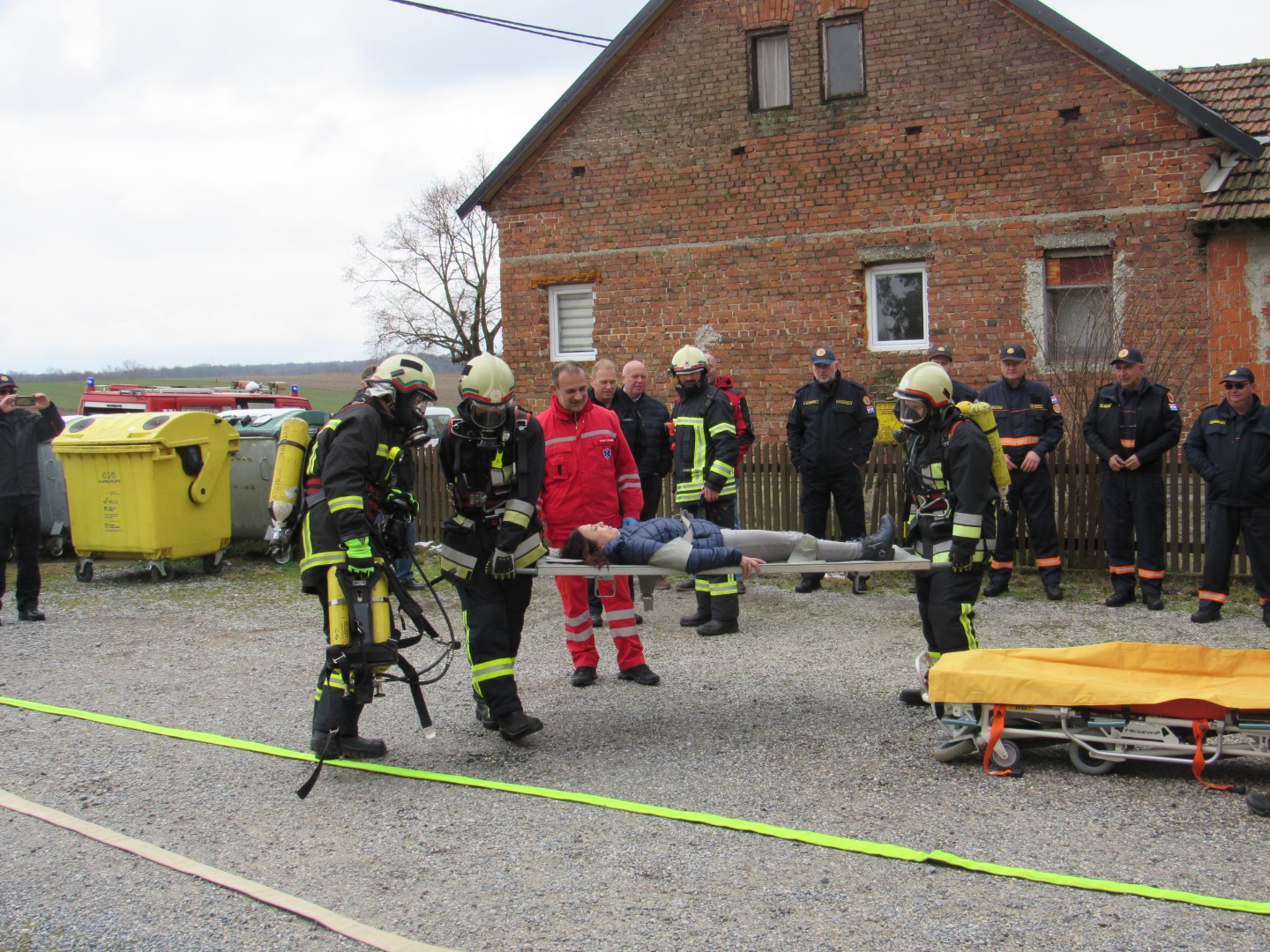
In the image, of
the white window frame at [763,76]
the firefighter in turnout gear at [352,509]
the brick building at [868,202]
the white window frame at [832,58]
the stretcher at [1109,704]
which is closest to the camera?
the stretcher at [1109,704]

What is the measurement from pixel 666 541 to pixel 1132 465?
4.87 metres

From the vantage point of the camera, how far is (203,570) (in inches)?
495

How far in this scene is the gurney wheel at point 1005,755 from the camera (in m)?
5.09

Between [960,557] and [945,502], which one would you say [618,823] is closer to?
[960,557]

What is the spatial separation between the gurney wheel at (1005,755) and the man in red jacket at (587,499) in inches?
95.4

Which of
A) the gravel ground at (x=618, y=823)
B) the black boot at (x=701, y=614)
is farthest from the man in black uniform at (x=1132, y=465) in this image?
the black boot at (x=701, y=614)

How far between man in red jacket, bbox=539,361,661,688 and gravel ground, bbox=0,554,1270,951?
241mm

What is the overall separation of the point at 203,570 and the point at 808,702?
8528 mm

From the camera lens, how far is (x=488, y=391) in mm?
5750

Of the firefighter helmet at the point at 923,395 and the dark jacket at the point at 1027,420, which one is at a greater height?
the firefighter helmet at the point at 923,395

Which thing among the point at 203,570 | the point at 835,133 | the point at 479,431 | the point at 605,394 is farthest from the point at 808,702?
the point at 835,133

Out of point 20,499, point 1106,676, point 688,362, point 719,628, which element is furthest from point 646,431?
point 20,499

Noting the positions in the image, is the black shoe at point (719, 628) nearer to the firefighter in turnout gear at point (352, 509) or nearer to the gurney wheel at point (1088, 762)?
the firefighter in turnout gear at point (352, 509)

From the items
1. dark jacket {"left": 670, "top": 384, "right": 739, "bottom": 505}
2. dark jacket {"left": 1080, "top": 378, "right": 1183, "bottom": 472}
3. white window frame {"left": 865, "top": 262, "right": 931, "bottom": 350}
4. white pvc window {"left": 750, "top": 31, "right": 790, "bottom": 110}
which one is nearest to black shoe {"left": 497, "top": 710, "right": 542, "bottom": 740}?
dark jacket {"left": 670, "top": 384, "right": 739, "bottom": 505}
